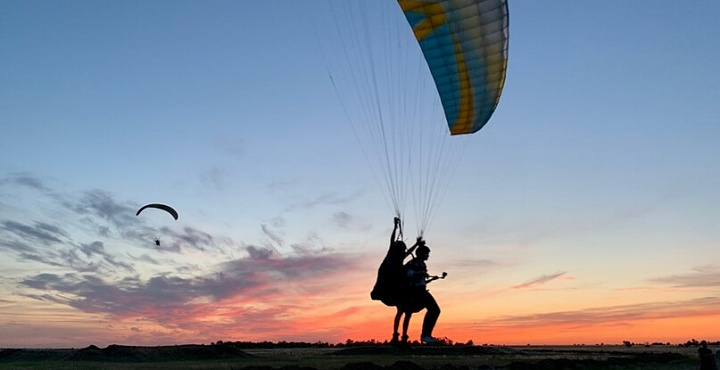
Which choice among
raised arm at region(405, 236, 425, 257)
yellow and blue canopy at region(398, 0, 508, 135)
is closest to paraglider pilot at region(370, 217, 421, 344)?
raised arm at region(405, 236, 425, 257)

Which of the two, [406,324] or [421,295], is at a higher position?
[421,295]

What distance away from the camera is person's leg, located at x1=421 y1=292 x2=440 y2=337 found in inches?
867

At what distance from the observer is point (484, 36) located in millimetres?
19312

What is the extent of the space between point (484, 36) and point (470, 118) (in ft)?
11.5

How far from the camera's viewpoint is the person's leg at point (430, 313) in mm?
22031

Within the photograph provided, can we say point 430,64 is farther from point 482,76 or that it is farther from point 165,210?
point 165,210

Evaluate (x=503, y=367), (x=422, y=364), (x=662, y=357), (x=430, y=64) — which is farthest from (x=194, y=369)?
(x=662, y=357)

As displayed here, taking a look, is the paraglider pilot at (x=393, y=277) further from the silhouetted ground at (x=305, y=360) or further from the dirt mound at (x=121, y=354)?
the dirt mound at (x=121, y=354)

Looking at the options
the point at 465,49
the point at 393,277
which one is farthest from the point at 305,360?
the point at 465,49

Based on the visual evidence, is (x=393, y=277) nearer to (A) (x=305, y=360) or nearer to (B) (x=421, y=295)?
(B) (x=421, y=295)

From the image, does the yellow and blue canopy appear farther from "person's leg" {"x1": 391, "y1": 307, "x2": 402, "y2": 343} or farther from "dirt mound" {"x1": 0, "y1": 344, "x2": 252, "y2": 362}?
"dirt mound" {"x1": 0, "y1": 344, "x2": 252, "y2": 362}

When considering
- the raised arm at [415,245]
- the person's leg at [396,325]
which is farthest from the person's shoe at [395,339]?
the raised arm at [415,245]

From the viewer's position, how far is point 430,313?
22156 mm

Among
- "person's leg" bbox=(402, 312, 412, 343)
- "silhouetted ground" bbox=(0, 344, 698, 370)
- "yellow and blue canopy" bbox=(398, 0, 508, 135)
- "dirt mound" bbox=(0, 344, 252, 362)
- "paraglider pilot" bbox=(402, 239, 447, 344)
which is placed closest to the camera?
"silhouetted ground" bbox=(0, 344, 698, 370)
